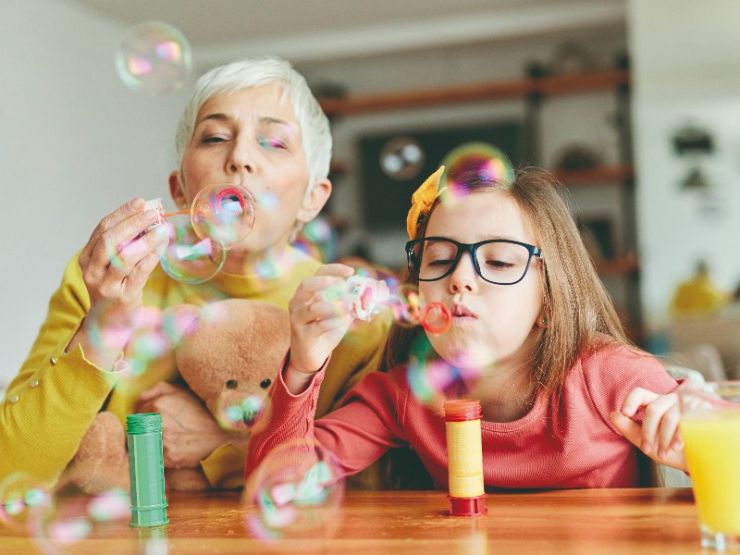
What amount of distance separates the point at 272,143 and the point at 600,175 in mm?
4632

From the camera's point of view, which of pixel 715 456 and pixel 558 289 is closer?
pixel 715 456

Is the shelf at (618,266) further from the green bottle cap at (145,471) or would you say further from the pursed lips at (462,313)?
the green bottle cap at (145,471)

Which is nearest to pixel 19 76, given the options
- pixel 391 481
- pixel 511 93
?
pixel 511 93

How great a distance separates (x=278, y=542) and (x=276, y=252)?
0.62 m

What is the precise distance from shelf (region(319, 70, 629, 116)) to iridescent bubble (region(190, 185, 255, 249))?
484 centimetres

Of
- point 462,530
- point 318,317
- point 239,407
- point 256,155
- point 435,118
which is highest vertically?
point 435,118

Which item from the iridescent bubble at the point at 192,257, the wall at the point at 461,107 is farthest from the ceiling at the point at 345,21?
the iridescent bubble at the point at 192,257

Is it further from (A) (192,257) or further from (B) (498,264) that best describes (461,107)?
(B) (498,264)

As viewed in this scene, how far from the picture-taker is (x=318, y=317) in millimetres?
997

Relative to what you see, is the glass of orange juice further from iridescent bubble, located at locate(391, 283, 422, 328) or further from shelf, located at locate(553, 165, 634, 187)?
shelf, located at locate(553, 165, 634, 187)

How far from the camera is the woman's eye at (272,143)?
4.33 ft

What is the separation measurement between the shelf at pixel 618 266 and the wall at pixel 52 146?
293 cm

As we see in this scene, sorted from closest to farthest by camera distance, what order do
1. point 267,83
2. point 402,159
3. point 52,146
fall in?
1. point 267,83
2. point 402,159
3. point 52,146

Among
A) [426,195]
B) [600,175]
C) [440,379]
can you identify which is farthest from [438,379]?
[600,175]
